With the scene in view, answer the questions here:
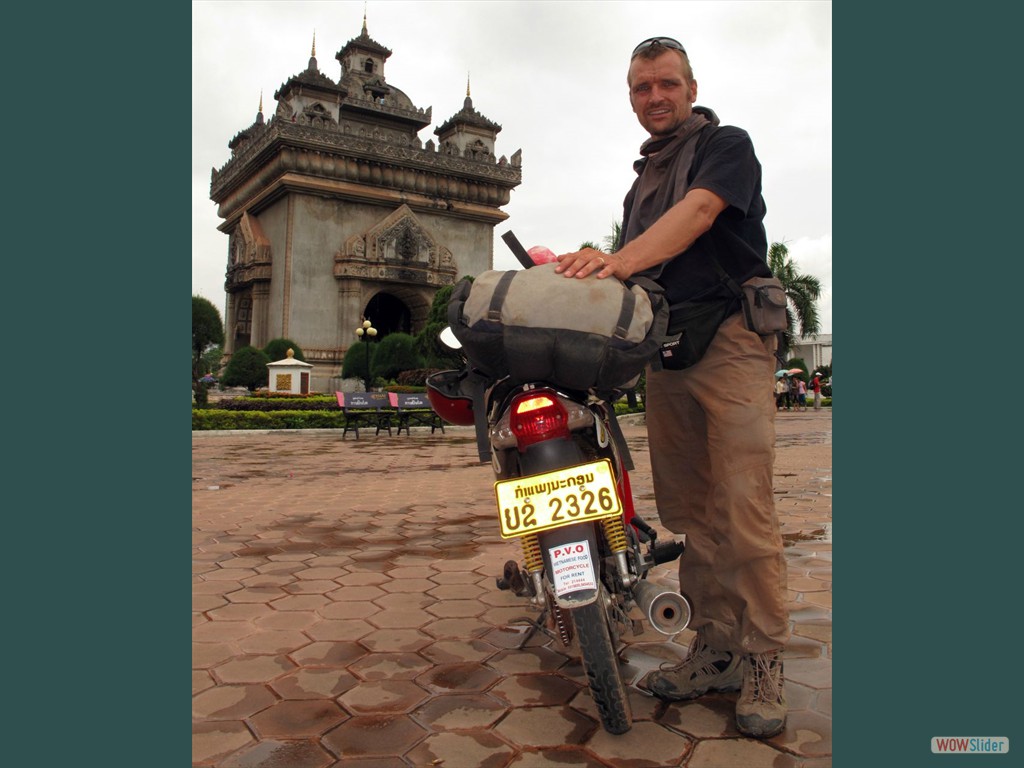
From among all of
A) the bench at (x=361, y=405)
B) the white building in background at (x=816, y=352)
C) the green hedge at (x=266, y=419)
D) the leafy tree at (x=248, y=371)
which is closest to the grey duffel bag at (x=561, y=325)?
the bench at (x=361, y=405)

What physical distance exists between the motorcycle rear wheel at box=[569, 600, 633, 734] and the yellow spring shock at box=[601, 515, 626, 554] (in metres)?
0.27

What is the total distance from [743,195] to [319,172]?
100 ft

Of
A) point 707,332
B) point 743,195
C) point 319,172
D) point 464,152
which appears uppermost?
point 464,152

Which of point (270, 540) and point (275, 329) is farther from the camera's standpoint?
point (275, 329)

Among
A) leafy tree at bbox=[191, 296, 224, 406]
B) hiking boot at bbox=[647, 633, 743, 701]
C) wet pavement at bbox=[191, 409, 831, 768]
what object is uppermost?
leafy tree at bbox=[191, 296, 224, 406]

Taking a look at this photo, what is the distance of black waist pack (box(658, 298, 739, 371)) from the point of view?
7.87ft

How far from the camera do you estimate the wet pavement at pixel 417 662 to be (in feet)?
6.74

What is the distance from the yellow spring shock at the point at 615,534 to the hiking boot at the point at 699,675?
1.61ft

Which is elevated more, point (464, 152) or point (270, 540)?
point (464, 152)

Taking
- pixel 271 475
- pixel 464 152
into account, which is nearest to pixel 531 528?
pixel 271 475

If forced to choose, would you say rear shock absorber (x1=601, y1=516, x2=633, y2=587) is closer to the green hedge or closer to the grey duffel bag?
the grey duffel bag

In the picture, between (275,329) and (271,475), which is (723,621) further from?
(275,329)

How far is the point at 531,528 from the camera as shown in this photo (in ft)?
6.81

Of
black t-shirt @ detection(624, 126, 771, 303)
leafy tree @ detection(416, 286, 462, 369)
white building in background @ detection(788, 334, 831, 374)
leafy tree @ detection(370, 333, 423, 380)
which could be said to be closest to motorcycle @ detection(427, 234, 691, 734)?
black t-shirt @ detection(624, 126, 771, 303)
